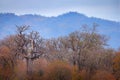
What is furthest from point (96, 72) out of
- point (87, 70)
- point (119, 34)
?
point (119, 34)

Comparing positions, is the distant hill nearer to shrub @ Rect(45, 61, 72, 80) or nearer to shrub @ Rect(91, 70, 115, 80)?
shrub @ Rect(45, 61, 72, 80)

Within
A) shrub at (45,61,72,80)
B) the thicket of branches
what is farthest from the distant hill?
shrub at (45,61,72,80)

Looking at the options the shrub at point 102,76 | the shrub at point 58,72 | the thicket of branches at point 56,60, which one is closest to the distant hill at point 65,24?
the thicket of branches at point 56,60

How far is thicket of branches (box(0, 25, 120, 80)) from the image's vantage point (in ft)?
50.8

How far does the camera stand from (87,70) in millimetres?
16641

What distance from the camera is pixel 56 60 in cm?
1639

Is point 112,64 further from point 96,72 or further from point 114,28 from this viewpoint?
point 114,28

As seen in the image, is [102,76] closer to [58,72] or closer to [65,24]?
[58,72]

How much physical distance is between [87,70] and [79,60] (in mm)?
816

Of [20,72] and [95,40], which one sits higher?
[95,40]

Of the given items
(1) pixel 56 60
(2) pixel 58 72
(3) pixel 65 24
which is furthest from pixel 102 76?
(3) pixel 65 24

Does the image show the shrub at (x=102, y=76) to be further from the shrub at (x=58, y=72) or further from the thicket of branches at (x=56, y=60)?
the shrub at (x=58, y=72)

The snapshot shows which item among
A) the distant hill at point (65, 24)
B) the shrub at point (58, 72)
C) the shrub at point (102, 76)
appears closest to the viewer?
the shrub at point (58, 72)

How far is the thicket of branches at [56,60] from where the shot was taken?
1547cm
